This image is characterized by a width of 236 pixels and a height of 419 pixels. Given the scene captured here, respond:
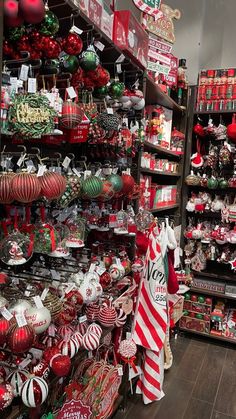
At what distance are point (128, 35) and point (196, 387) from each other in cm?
240

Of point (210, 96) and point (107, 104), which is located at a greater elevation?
point (210, 96)

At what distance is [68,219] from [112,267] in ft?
1.47

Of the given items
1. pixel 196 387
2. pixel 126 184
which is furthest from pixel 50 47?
pixel 196 387

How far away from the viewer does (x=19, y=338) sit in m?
1.10

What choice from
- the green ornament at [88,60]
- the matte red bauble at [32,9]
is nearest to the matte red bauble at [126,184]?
the green ornament at [88,60]

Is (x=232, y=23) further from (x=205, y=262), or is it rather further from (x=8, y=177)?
(x=8, y=177)

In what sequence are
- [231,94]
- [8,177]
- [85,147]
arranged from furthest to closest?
[231,94], [85,147], [8,177]

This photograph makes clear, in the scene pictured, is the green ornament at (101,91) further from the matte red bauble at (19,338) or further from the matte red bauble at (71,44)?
the matte red bauble at (19,338)

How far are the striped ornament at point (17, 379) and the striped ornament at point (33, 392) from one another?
23 millimetres

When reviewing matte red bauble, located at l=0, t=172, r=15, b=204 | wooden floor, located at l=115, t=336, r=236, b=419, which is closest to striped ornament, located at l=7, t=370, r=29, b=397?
matte red bauble, located at l=0, t=172, r=15, b=204

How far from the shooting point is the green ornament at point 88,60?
1.43 m

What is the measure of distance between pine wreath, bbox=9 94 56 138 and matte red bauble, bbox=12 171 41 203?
140mm

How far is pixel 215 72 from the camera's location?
322 centimetres

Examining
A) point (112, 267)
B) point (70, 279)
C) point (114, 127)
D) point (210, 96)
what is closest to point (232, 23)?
point (210, 96)
